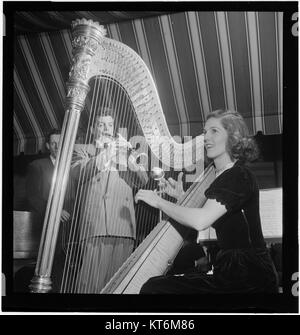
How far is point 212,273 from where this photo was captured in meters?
2.13

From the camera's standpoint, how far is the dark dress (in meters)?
2.09

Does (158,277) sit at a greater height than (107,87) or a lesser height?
lesser

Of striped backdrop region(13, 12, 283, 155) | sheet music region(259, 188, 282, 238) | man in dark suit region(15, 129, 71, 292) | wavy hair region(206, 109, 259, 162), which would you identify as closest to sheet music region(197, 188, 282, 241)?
sheet music region(259, 188, 282, 238)

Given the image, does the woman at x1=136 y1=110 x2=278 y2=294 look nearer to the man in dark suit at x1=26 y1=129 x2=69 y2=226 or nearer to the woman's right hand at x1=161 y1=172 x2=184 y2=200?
the woman's right hand at x1=161 y1=172 x2=184 y2=200

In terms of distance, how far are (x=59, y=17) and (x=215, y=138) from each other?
932 millimetres

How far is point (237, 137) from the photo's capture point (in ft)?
7.23

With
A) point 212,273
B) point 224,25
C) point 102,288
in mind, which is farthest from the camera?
point 224,25

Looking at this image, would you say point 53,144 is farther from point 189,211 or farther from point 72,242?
point 189,211

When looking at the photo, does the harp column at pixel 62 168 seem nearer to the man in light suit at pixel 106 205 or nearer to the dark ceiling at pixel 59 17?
the man in light suit at pixel 106 205

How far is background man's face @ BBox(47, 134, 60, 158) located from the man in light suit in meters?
0.21

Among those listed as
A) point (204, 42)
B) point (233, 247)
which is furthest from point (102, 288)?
point (204, 42)

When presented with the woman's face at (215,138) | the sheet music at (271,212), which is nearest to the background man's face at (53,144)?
the woman's face at (215,138)
